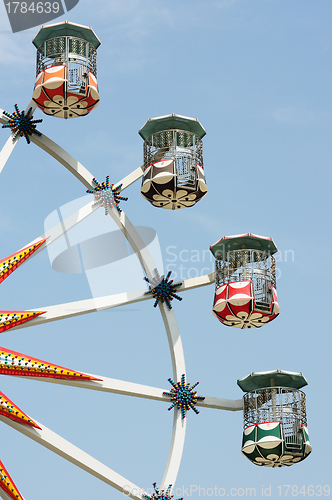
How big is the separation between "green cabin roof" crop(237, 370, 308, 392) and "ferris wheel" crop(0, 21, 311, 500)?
2 cm

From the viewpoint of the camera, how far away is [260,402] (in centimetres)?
2098

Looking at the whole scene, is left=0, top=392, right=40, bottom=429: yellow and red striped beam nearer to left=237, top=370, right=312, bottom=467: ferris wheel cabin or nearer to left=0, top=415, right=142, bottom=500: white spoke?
left=0, top=415, right=142, bottom=500: white spoke

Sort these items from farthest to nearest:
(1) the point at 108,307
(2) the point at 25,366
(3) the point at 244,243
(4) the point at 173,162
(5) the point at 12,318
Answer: (3) the point at 244,243 < (1) the point at 108,307 < (4) the point at 173,162 < (5) the point at 12,318 < (2) the point at 25,366

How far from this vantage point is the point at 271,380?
70.1ft

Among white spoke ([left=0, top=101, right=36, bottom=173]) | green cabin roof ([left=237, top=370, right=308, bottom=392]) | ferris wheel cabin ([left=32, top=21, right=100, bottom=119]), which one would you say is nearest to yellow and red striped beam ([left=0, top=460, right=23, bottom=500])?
green cabin roof ([left=237, top=370, right=308, bottom=392])

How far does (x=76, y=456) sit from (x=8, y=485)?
1895 millimetres

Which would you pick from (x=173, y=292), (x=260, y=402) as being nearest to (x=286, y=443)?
(x=260, y=402)

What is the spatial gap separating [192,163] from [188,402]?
18.6 ft

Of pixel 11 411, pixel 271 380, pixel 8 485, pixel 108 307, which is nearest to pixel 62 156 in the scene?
pixel 108 307

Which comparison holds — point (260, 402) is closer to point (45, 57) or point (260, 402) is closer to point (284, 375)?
point (284, 375)

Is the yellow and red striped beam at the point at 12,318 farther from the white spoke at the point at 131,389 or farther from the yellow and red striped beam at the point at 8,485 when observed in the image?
the yellow and red striped beam at the point at 8,485

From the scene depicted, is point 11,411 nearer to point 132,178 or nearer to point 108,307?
point 108,307

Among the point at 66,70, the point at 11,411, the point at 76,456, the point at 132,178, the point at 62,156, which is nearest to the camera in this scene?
the point at 11,411
